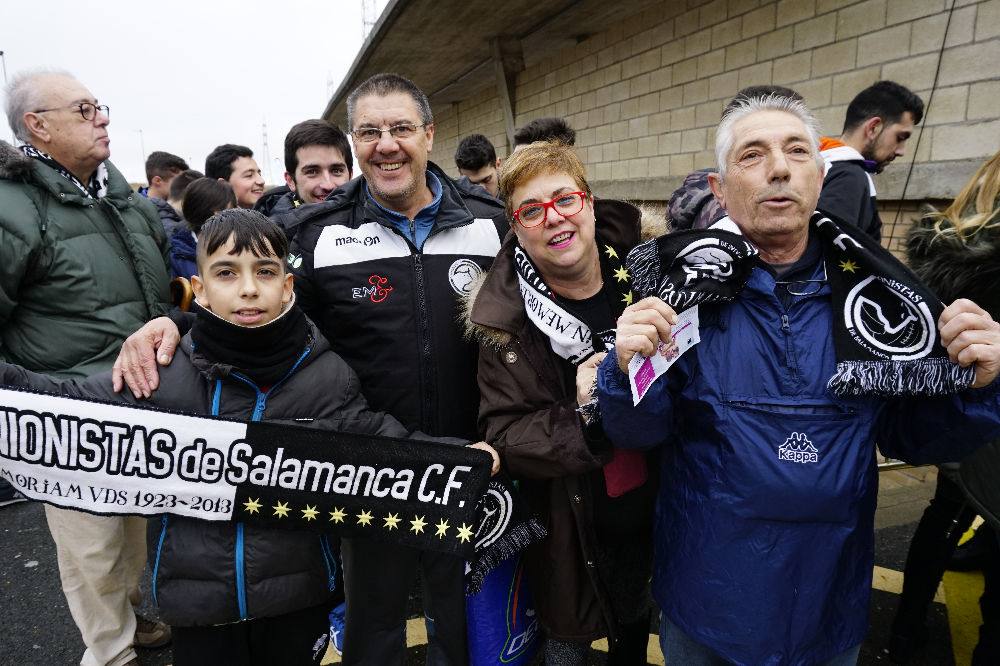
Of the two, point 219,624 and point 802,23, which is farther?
point 802,23

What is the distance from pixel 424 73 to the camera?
1305cm

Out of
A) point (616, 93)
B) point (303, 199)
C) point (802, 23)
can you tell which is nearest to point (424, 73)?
point (616, 93)

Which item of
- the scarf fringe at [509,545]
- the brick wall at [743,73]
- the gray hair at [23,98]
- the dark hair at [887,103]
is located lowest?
the scarf fringe at [509,545]

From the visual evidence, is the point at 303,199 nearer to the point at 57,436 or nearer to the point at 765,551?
the point at 57,436

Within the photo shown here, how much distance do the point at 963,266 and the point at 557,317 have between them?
129 cm

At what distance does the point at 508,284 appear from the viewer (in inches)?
78.1

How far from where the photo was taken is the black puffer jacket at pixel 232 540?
182 centimetres

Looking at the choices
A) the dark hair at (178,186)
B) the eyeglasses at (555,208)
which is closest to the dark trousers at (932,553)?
the eyeglasses at (555,208)

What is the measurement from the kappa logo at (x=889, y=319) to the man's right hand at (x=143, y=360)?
2052mm

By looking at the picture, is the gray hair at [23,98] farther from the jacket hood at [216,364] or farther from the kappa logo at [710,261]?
the kappa logo at [710,261]

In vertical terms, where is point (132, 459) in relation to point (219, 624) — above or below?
above

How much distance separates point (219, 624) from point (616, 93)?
8.59 meters

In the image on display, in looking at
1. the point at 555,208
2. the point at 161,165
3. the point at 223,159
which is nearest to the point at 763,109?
the point at 555,208

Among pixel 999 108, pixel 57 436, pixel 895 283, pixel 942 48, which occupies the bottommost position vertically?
pixel 57 436
